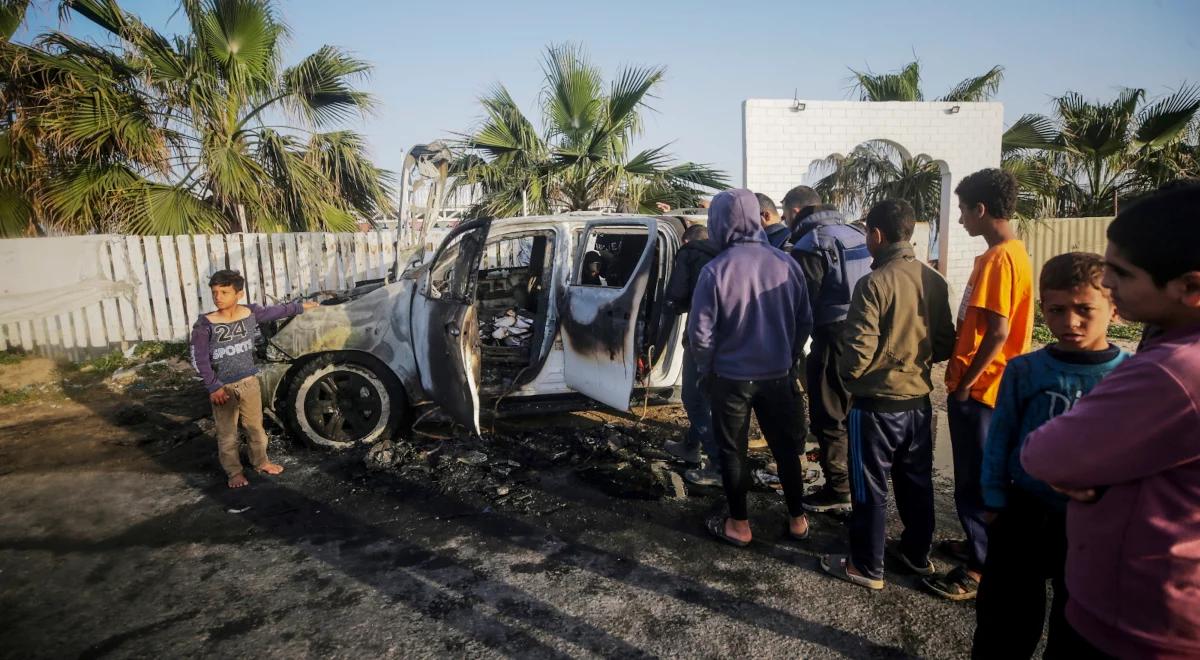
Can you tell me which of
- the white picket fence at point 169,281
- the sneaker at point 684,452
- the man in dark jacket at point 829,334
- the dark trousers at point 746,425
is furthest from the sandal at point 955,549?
the white picket fence at point 169,281

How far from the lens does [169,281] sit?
323 inches

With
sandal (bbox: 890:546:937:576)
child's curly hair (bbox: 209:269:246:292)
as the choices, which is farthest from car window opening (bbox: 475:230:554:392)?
sandal (bbox: 890:546:937:576)

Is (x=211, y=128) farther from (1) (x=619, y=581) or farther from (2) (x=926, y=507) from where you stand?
(2) (x=926, y=507)

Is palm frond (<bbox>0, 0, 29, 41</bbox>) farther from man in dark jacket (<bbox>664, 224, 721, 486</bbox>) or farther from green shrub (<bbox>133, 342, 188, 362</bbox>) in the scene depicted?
man in dark jacket (<bbox>664, 224, 721, 486</bbox>)

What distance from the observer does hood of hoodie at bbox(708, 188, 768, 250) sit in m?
3.06

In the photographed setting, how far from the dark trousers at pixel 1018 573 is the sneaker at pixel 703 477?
6.89ft

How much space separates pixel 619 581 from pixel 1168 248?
97.1 inches

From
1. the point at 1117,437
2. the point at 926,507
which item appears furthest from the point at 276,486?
the point at 1117,437

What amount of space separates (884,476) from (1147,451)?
5.56 ft

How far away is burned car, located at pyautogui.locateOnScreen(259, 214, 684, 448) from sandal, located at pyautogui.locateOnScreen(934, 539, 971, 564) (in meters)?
2.02

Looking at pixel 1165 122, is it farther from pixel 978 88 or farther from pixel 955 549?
pixel 955 549

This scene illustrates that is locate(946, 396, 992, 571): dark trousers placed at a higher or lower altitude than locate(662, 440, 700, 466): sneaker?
higher

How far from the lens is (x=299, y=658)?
2.44 meters

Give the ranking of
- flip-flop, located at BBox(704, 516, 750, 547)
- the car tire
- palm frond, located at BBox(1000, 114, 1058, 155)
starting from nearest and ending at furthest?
flip-flop, located at BBox(704, 516, 750, 547) → the car tire → palm frond, located at BBox(1000, 114, 1058, 155)
